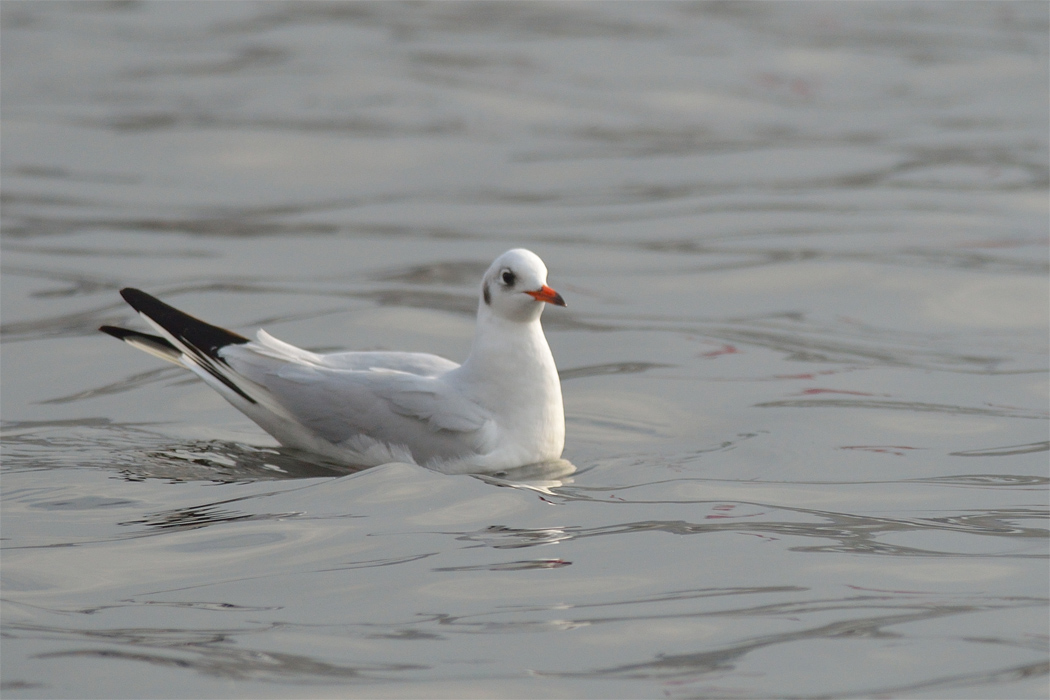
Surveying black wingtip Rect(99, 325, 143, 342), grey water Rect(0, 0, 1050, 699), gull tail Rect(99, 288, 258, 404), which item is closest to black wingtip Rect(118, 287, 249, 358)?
gull tail Rect(99, 288, 258, 404)

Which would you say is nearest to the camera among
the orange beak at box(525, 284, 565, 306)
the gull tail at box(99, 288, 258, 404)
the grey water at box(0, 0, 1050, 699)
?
the grey water at box(0, 0, 1050, 699)

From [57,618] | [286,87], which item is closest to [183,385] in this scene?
[57,618]

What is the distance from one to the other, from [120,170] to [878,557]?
894 centimetres

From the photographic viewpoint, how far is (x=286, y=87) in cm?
1425

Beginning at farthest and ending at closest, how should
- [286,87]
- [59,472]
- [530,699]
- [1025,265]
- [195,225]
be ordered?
1. [286,87]
2. [195,225]
3. [1025,265]
4. [59,472]
5. [530,699]

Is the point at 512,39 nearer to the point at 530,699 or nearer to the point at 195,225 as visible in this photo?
the point at 195,225

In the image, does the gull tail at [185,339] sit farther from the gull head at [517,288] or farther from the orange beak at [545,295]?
the orange beak at [545,295]

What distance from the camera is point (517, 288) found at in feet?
19.6

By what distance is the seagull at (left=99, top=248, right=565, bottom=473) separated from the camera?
5.87 meters

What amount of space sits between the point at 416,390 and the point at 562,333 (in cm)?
257

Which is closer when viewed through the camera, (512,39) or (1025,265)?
(1025,265)

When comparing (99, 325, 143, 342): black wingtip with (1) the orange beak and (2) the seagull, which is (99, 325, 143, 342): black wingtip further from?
(1) the orange beak

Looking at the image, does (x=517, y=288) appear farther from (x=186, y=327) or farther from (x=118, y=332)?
(x=118, y=332)

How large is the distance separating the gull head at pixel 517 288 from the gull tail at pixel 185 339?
114cm
